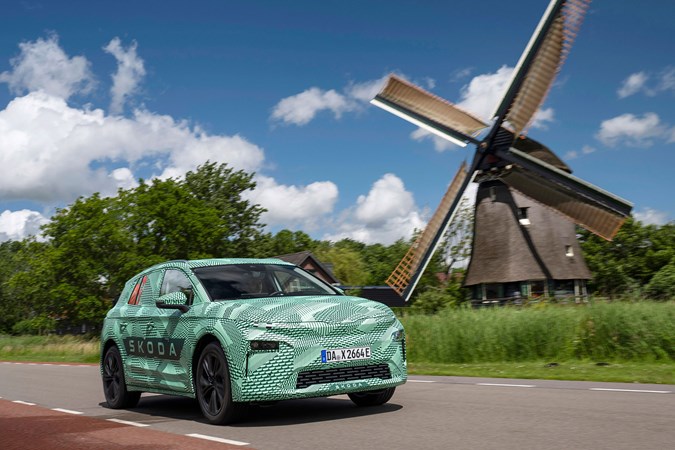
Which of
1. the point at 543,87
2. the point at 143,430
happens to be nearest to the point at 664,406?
the point at 143,430

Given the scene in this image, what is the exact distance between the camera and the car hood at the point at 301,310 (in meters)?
7.54

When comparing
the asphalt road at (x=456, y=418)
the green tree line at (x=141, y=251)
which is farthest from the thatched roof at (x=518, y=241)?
the asphalt road at (x=456, y=418)

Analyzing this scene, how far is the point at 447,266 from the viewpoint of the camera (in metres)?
68.6

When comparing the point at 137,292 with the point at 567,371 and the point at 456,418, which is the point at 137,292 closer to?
the point at 456,418

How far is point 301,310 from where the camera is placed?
7664 mm

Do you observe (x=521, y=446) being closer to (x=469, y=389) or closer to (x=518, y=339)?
(x=469, y=389)

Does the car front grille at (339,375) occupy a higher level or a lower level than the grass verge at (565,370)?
higher

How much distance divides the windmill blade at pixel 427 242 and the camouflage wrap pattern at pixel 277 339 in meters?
26.5

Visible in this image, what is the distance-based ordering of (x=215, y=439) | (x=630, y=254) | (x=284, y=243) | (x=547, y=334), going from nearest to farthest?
1. (x=215, y=439)
2. (x=547, y=334)
3. (x=630, y=254)
4. (x=284, y=243)

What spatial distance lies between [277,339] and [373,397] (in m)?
1.88

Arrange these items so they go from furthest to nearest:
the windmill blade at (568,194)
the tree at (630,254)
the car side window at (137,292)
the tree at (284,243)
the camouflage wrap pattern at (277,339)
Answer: the tree at (284,243) < the tree at (630,254) < the windmill blade at (568,194) < the car side window at (137,292) < the camouflage wrap pattern at (277,339)

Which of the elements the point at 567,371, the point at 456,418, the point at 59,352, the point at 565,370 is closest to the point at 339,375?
the point at 456,418

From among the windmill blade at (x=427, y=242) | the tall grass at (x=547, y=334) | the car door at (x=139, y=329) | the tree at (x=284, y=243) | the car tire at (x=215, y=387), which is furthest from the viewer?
the tree at (x=284, y=243)

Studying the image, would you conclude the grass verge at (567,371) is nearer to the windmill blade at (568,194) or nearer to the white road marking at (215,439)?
the white road marking at (215,439)
